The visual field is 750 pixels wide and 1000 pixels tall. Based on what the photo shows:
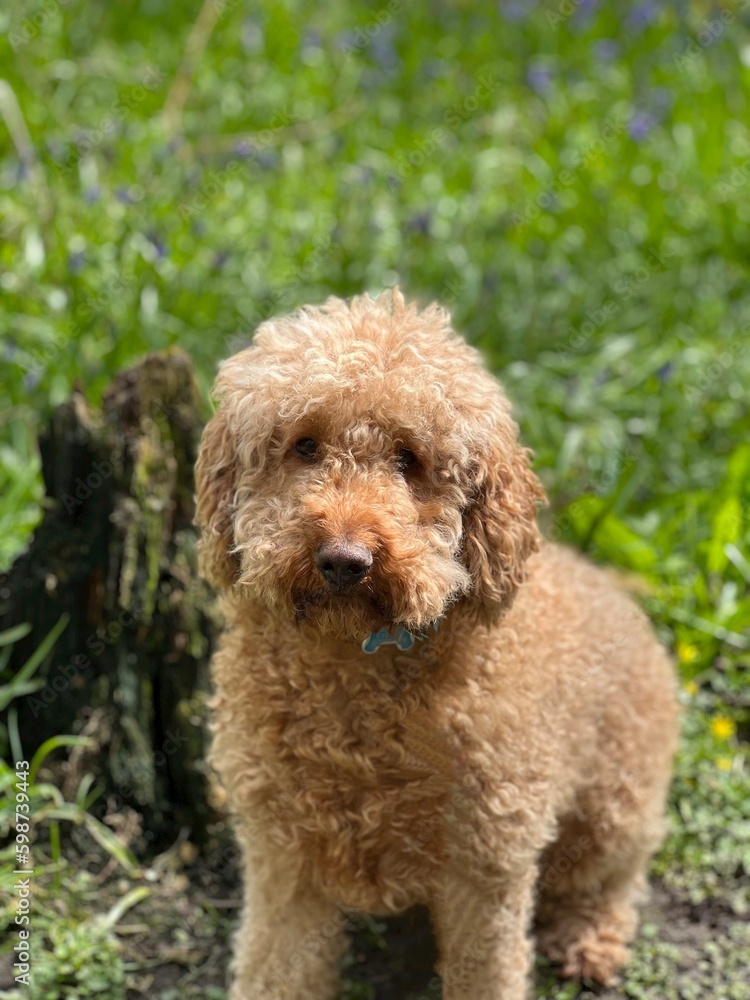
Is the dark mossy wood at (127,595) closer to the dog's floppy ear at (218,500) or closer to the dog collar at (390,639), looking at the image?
the dog's floppy ear at (218,500)

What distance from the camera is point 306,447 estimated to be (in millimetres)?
2469

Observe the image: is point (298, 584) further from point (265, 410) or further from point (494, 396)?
point (494, 396)

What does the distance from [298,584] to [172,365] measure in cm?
123

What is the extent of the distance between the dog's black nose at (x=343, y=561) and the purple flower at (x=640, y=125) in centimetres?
418

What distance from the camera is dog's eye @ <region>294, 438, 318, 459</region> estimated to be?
246cm

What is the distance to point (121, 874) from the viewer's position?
3418mm

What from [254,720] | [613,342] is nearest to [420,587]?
[254,720]

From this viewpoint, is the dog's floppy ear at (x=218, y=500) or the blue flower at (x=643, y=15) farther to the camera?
the blue flower at (x=643, y=15)

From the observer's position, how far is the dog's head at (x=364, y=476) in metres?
2.29
